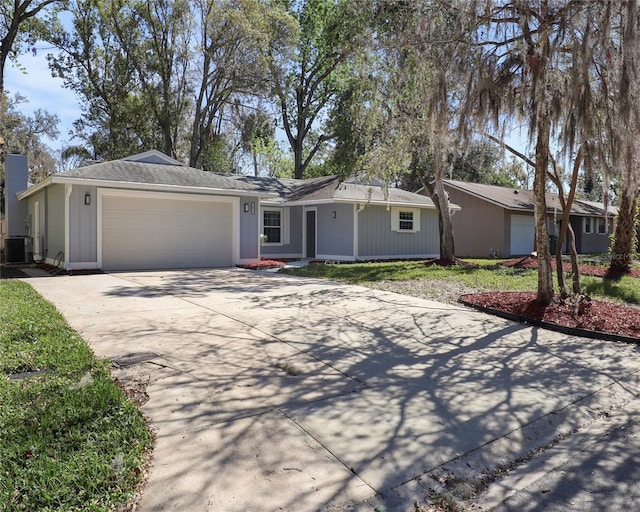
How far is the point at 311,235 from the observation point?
62.3ft

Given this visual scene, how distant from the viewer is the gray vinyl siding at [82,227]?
1212cm

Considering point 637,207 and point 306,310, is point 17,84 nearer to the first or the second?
point 306,310

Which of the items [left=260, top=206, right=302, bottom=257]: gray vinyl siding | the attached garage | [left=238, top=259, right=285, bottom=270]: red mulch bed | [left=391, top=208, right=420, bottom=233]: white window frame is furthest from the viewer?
[left=391, top=208, right=420, bottom=233]: white window frame

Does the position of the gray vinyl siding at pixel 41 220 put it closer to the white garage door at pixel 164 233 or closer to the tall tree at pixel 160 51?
the white garage door at pixel 164 233

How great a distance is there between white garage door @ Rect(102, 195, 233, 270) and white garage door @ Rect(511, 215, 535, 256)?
14811mm

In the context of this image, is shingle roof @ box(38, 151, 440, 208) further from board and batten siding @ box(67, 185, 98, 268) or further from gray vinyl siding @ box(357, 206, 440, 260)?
gray vinyl siding @ box(357, 206, 440, 260)

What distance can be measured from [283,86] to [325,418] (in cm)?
2573

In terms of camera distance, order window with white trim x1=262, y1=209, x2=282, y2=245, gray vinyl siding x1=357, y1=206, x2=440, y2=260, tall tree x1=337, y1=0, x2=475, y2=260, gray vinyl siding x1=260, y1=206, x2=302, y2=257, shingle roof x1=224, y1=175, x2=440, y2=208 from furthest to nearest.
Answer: gray vinyl siding x1=260, y1=206, x2=302, y2=257, window with white trim x1=262, y1=209, x2=282, y2=245, gray vinyl siding x1=357, y1=206, x2=440, y2=260, shingle roof x1=224, y1=175, x2=440, y2=208, tall tree x1=337, y1=0, x2=475, y2=260

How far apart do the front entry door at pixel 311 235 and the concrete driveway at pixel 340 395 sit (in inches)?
434

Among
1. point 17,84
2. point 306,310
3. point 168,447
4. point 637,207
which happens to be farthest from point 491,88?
point 17,84

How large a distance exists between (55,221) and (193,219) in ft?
12.6

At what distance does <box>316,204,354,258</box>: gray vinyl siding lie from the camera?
17203 mm

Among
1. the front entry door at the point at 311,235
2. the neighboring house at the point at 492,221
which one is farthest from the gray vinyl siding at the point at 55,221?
the neighboring house at the point at 492,221

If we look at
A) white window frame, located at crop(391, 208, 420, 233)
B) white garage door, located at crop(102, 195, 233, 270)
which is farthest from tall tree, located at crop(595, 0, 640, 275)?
white window frame, located at crop(391, 208, 420, 233)
